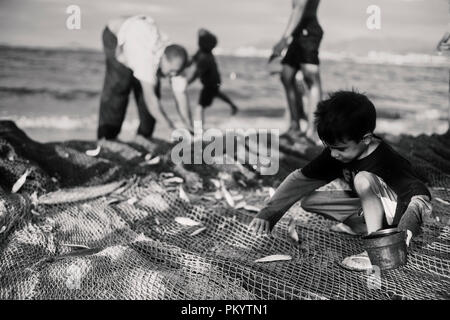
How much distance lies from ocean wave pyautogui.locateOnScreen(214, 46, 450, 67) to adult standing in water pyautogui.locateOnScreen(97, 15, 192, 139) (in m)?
1.57

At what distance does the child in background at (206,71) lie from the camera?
5939mm

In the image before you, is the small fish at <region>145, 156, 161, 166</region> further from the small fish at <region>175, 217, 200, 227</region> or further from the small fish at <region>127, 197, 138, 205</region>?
the small fish at <region>175, 217, 200, 227</region>

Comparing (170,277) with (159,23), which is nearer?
(170,277)

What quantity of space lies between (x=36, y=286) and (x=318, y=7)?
178 inches

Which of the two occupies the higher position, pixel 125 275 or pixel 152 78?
pixel 152 78

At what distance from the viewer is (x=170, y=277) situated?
7.88ft

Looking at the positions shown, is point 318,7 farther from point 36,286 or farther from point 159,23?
point 36,286

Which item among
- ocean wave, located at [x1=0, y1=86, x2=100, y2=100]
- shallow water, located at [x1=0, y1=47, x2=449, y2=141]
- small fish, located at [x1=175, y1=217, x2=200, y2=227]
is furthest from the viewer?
ocean wave, located at [x1=0, y1=86, x2=100, y2=100]

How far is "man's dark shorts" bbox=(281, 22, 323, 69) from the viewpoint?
17.8 feet

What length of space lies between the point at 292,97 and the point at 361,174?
10.5ft

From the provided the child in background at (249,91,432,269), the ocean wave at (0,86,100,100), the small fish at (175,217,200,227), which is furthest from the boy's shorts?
the ocean wave at (0,86,100,100)

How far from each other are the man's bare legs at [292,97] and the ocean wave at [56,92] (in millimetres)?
3464
